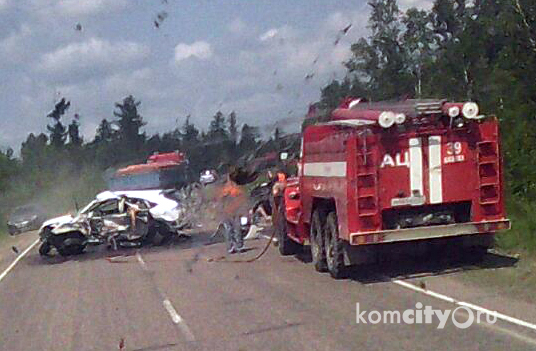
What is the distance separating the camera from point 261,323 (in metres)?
11.9

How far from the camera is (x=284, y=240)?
2084 centimetres

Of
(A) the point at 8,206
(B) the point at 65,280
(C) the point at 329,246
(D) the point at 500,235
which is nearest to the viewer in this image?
(C) the point at 329,246

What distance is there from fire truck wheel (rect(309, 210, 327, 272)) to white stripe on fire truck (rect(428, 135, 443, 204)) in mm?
2572

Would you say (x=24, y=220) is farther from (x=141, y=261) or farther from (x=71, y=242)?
(x=141, y=261)

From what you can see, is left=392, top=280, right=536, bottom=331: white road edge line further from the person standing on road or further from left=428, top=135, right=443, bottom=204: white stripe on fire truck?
the person standing on road

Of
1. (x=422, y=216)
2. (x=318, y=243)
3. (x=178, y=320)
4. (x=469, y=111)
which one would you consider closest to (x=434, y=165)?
(x=422, y=216)

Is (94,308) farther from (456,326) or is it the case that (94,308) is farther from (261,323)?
(456,326)

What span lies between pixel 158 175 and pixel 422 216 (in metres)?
23.8

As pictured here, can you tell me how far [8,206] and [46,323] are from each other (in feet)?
175

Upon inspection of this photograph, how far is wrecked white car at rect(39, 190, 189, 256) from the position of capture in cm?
2609

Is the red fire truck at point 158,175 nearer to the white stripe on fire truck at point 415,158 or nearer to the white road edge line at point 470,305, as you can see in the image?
the white stripe on fire truck at point 415,158

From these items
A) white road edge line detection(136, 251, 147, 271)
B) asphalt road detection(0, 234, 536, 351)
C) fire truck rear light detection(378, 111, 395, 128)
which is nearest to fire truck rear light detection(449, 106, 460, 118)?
fire truck rear light detection(378, 111, 395, 128)

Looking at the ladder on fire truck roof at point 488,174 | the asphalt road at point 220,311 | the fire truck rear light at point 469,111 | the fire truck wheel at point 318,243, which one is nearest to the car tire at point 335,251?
the asphalt road at point 220,311

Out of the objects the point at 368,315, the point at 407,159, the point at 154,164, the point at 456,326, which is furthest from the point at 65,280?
the point at 154,164
